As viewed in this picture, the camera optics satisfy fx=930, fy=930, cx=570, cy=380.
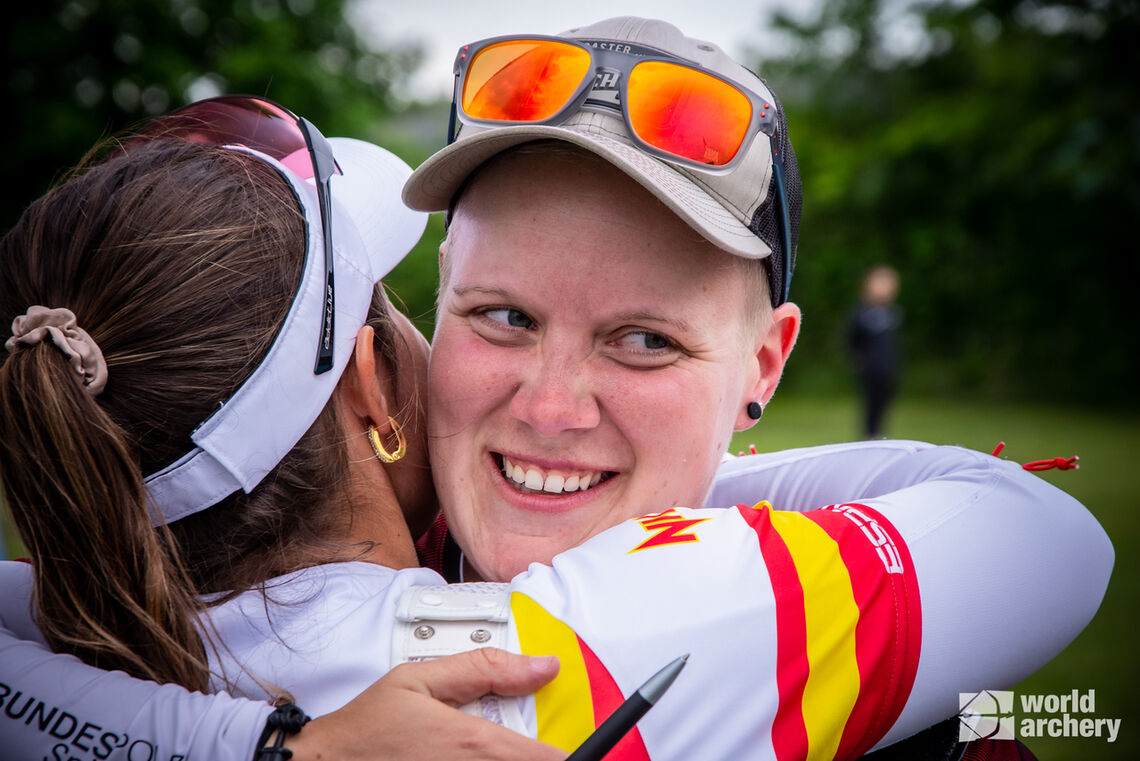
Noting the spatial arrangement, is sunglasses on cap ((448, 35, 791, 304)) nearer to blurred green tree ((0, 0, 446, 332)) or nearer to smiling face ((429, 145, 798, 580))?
smiling face ((429, 145, 798, 580))

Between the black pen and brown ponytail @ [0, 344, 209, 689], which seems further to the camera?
→ brown ponytail @ [0, 344, 209, 689]

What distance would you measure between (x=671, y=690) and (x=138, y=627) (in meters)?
0.86

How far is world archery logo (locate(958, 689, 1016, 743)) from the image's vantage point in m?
1.78

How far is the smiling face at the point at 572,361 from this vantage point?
1787mm

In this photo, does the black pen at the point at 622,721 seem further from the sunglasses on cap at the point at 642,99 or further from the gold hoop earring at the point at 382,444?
the sunglasses on cap at the point at 642,99

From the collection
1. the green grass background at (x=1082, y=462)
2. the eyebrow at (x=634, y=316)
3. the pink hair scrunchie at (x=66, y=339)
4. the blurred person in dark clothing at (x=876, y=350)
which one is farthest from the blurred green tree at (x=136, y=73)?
the pink hair scrunchie at (x=66, y=339)

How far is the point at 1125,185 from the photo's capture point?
18734 millimetres

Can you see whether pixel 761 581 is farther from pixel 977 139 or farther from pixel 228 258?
pixel 977 139

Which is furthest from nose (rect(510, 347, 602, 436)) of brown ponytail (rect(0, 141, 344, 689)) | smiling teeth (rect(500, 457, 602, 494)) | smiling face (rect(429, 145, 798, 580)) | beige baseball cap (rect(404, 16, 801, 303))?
brown ponytail (rect(0, 141, 344, 689))

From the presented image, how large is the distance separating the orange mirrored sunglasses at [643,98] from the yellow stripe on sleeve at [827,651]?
0.81m

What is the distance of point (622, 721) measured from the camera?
50.2 inches

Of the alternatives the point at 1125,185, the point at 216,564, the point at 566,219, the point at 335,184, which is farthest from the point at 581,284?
the point at 1125,185

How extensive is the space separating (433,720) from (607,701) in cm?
26

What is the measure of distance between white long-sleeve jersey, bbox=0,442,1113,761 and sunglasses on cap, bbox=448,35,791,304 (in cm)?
73
